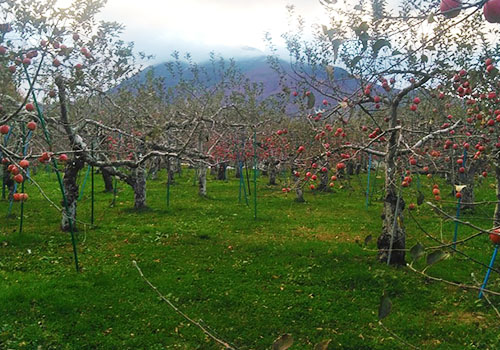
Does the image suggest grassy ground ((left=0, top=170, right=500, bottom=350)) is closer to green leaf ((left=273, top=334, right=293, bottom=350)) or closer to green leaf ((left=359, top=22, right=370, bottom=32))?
green leaf ((left=359, top=22, right=370, bottom=32))

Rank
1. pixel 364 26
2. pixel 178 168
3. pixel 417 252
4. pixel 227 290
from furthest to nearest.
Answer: pixel 178 168
pixel 227 290
pixel 364 26
pixel 417 252

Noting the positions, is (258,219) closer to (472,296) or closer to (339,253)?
(339,253)

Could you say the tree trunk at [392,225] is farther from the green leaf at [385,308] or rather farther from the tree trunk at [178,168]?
the tree trunk at [178,168]

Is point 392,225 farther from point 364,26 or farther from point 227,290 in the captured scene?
point 364,26

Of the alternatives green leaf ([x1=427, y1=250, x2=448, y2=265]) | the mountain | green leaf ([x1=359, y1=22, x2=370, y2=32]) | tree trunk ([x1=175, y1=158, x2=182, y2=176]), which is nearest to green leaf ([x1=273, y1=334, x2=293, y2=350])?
green leaf ([x1=427, y1=250, x2=448, y2=265])

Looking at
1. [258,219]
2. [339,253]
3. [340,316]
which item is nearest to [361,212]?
[258,219]

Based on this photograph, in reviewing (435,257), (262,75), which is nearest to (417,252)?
(435,257)

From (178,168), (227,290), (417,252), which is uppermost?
(417,252)

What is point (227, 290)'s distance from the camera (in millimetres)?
6320

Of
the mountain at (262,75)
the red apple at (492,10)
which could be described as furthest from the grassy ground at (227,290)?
the red apple at (492,10)

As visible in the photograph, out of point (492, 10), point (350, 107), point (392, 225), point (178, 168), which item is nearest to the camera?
point (492, 10)

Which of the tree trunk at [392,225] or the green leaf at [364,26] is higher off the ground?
the green leaf at [364,26]

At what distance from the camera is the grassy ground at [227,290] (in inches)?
197

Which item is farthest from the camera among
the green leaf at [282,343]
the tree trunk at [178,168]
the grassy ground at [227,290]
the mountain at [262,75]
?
the tree trunk at [178,168]
